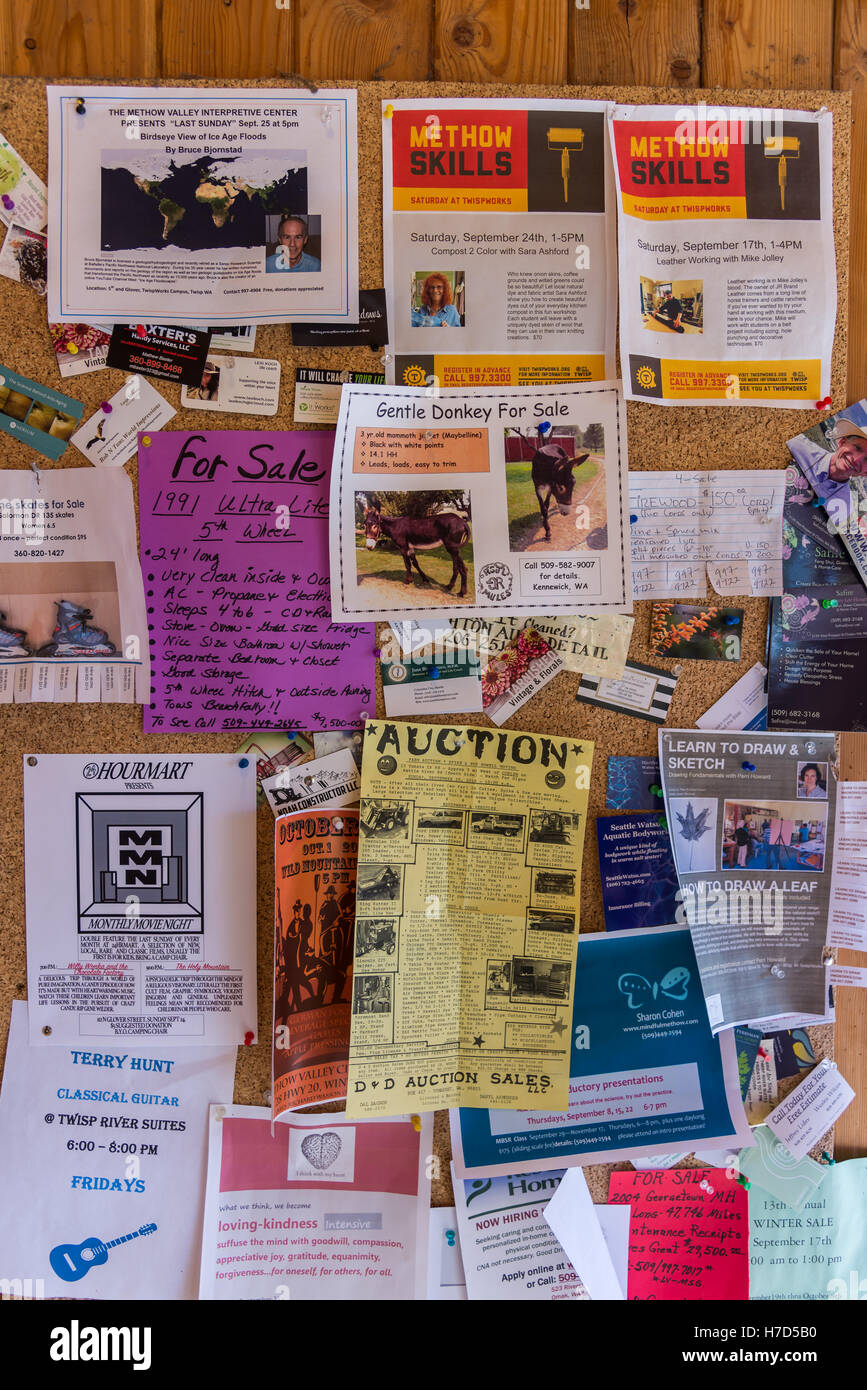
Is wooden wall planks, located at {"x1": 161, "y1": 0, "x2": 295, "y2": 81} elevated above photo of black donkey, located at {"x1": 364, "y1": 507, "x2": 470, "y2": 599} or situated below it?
above

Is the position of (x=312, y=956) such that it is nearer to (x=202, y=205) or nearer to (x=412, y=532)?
(x=412, y=532)

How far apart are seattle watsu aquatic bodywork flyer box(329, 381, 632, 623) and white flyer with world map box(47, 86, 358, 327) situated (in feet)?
0.45

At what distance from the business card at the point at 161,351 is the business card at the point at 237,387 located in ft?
0.03

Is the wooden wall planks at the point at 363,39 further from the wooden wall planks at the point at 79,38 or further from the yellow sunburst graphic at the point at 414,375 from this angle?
the yellow sunburst graphic at the point at 414,375

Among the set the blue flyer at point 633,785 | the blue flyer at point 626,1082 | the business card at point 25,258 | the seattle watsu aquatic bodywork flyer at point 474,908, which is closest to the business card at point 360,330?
the business card at point 25,258

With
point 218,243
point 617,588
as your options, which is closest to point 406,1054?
point 617,588

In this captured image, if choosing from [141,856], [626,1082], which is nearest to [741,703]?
[626,1082]

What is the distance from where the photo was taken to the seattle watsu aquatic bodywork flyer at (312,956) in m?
0.86

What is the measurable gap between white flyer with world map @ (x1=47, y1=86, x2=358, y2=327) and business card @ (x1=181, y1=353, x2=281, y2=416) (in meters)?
0.04

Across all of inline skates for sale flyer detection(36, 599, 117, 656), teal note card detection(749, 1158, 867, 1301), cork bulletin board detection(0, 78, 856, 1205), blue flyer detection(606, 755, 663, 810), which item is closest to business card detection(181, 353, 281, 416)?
cork bulletin board detection(0, 78, 856, 1205)

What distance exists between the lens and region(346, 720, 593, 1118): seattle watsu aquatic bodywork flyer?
86 centimetres

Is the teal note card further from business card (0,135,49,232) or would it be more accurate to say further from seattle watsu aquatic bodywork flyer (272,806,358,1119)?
business card (0,135,49,232)

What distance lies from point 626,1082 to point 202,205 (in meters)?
1.01

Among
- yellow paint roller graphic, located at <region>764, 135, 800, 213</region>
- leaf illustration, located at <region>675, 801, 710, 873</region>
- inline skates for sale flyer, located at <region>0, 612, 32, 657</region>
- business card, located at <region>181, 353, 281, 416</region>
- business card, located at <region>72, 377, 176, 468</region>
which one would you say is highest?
yellow paint roller graphic, located at <region>764, 135, 800, 213</region>
